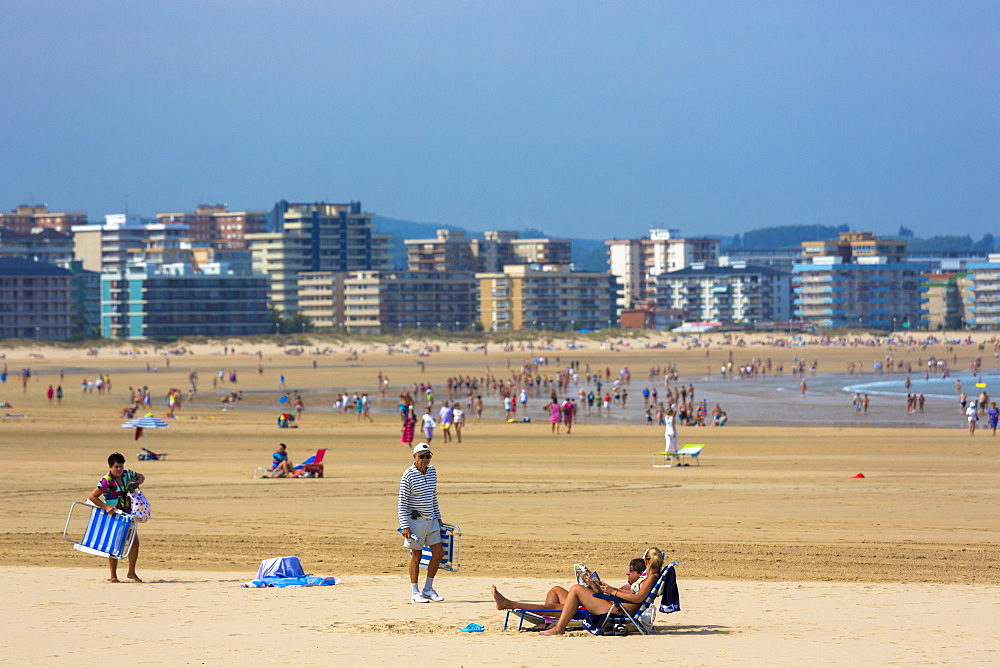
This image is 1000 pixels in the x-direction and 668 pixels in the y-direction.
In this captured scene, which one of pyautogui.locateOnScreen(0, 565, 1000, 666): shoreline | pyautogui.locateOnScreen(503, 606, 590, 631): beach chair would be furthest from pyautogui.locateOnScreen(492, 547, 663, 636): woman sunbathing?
pyautogui.locateOnScreen(0, 565, 1000, 666): shoreline

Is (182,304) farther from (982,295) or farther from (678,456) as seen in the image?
(678,456)

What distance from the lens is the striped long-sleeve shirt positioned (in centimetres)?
942

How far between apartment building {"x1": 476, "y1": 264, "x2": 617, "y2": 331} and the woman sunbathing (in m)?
143

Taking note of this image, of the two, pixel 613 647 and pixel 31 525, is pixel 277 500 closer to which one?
pixel 31 525

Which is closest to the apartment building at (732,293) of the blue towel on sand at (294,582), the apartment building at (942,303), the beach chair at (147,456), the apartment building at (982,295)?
the apartment building at (942,303)

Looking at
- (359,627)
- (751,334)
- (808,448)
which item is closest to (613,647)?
(359,627)

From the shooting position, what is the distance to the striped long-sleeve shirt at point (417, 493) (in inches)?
371

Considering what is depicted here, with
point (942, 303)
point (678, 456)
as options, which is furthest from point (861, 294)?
point (678, 456)

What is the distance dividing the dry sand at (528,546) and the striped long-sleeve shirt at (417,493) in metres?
0.75

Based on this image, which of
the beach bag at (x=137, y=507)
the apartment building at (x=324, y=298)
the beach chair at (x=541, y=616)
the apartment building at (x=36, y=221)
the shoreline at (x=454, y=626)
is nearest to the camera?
the shoreline at (x=454, y=626)

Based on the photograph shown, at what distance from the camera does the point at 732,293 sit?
175375 millimetres

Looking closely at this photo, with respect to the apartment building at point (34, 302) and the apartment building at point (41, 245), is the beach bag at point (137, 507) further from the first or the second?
the apartment building at point (41, 245)

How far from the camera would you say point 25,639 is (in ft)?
26.7

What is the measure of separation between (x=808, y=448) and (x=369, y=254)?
154 m
